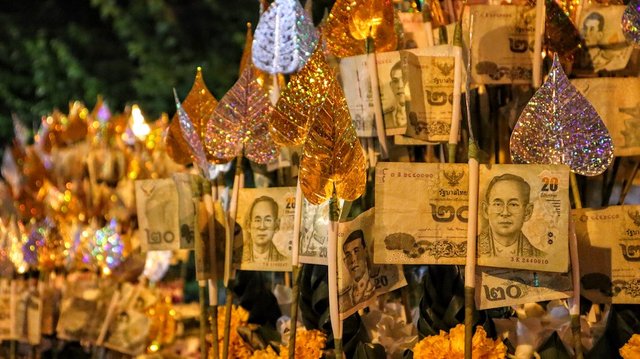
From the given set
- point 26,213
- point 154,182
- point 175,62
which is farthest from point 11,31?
point 154,182

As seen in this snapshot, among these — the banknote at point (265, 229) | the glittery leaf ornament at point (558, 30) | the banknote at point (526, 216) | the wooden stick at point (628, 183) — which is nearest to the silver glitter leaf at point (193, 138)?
the banknote at point (265, 229)

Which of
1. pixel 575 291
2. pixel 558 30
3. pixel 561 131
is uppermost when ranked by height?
pixel 558 30

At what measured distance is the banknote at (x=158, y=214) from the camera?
62.2 inches

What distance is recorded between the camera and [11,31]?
5121mm

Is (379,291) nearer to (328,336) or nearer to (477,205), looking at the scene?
(328,336)

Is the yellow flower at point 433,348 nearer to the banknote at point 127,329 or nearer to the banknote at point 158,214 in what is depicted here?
the banknote at point 158,214

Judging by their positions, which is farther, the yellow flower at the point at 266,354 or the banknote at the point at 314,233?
the yellow flower at the point at 266,354

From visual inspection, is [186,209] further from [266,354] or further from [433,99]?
[433,99]

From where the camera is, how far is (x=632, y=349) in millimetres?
1207

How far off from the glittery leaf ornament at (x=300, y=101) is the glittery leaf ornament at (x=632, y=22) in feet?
1.68

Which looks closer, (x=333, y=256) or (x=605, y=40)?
(x=333, y=256)

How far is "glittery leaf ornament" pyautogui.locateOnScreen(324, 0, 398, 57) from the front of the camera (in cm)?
143

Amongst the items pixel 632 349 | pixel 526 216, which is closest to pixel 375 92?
pixel 526 216

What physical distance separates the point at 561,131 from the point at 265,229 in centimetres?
56
